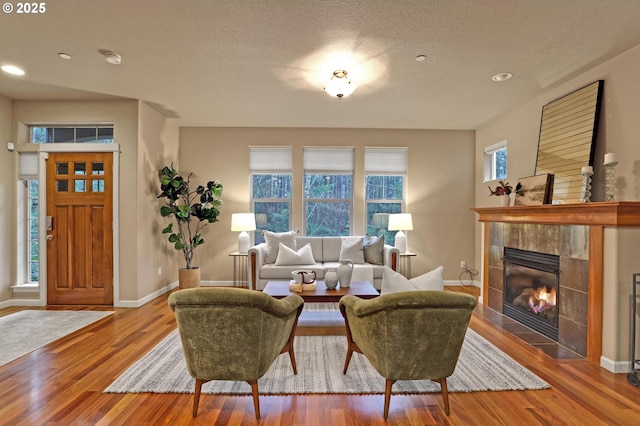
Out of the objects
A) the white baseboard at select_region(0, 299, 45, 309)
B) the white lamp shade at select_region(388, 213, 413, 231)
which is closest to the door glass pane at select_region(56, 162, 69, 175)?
the white baseboard at select_region(0, 299, 45, 309)

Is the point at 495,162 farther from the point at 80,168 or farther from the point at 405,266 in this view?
the point at 80,168

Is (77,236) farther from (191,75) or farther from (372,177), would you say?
(372,177)

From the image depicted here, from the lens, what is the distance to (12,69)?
3.45 m

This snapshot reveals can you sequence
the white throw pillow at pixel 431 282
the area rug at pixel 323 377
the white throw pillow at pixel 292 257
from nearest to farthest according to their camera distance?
the white throw pillow at pixel 431 282, the area rug at pixel 323 377, the white throw pillow at pixel 292 257

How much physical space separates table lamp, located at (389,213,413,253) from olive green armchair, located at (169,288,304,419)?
351 cm

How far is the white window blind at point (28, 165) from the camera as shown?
4.47 meters

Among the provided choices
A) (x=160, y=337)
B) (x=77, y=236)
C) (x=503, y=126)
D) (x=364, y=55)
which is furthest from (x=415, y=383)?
(x=77, y=236)

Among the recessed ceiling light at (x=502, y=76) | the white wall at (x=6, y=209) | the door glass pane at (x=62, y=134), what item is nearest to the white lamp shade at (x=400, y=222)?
the recessed ceiling light at (x=502, y=76)

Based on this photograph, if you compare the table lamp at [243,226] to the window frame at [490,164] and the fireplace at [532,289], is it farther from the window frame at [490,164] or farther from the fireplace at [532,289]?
the window frame at [490,164]

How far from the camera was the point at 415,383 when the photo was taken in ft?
7.93

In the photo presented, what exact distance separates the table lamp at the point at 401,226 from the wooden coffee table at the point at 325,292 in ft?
5.72

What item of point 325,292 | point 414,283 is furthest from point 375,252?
point 414,283

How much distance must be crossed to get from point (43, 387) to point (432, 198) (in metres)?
5.43

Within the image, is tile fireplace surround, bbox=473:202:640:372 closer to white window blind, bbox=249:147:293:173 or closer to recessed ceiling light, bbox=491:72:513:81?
recessed ceiling light, bbox=491:72:513:81
